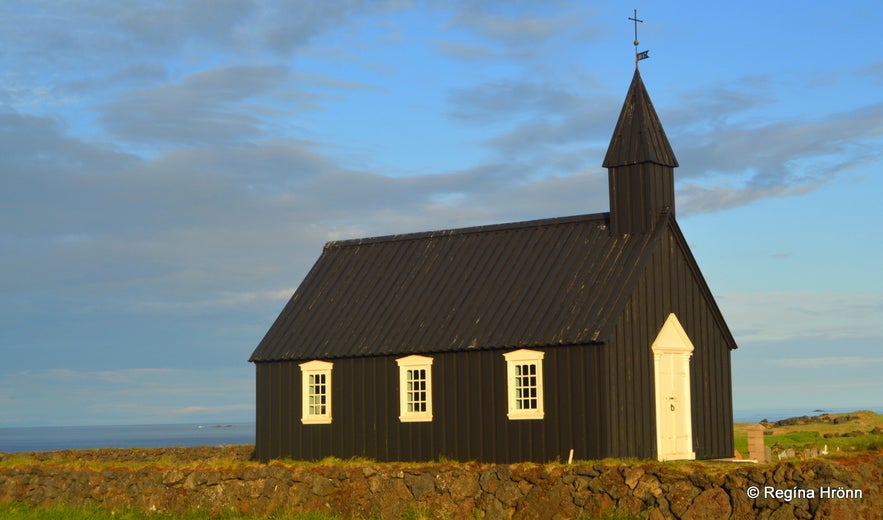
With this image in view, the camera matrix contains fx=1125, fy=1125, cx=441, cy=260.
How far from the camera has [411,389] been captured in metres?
32.3

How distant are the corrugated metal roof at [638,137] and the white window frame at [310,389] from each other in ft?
34.2

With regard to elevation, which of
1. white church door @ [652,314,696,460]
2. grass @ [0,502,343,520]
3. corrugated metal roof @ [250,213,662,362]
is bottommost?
grass @ [0,502,343,520]

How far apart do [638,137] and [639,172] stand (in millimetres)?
1056

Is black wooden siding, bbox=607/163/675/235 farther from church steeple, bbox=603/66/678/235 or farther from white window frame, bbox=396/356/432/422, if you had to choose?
white window frame, bbox=396/356/432/422

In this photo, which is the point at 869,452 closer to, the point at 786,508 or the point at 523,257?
the point at 786,508

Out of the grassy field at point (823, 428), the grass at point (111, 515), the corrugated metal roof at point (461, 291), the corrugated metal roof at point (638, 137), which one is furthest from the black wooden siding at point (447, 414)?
the grassy field at point (823, 428)

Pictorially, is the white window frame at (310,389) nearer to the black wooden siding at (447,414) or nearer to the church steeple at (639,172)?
the black wooden siding at (447,414)

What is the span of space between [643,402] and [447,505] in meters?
9.07

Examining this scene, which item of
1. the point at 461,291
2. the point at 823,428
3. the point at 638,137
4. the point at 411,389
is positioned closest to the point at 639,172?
the point at 638,137

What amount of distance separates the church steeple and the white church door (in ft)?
9.86

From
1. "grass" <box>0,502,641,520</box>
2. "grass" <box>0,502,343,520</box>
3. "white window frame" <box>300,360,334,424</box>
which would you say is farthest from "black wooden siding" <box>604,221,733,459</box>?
"white window frame" <box>300,360,334,424</box>

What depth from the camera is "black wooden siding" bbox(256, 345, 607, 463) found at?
1141 inches

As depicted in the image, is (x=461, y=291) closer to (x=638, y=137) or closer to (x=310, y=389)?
(x=310, y=389)

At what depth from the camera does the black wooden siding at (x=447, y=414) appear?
29.0 meters
